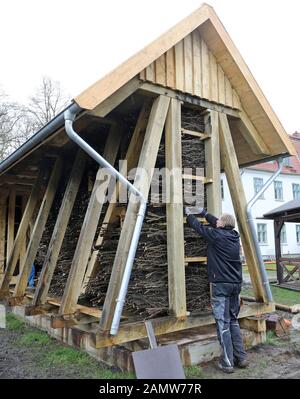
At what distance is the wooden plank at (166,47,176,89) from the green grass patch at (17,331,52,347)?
404 centimetres

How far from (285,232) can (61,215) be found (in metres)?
28.7

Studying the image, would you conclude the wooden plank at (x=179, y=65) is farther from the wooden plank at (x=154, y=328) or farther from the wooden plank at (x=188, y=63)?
the wooden plank at (x=154, y=328)

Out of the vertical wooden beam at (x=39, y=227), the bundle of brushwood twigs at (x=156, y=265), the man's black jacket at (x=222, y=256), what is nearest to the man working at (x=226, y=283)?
the man's black jacket at (x=222, y=256)

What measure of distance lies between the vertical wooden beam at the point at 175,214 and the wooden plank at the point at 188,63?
0.30 meters

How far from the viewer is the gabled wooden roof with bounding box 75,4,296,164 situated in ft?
13.2

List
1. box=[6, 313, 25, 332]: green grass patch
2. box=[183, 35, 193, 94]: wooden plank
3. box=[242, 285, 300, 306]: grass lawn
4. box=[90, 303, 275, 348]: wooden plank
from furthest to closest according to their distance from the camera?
box=[242, 285, 300, 306]: grass lawn, box=[6, 313, 25, 332]: green grass patch, box=[183, 35, 193, 94]: wooden plank, box=[90, 303, 275, 348]: wooden plank

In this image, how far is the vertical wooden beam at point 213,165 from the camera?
5.19 metres

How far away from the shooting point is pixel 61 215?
5.82 meters

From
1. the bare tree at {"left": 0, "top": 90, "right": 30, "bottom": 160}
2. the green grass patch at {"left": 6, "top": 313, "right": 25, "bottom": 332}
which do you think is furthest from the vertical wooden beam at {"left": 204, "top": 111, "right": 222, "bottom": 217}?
the bare tree at {"left": 0, "top": 90, "right": 30, "bottom": 160}

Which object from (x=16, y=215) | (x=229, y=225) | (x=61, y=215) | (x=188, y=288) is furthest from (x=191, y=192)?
(x=16, y=215)

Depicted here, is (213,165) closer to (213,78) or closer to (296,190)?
(213,78)

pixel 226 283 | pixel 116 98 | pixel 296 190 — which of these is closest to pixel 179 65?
pixel 116 98

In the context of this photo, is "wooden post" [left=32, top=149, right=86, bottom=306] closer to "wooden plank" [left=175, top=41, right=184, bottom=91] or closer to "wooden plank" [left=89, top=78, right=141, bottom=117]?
"wooden plank" [left=89, top=78, right=141, bottom=117]

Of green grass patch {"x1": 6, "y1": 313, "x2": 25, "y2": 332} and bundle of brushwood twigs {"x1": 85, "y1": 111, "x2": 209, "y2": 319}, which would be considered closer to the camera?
bundle of brushwood twigs {"x1": 85, "y1": 111, "x2": 209, "y2": 319}
